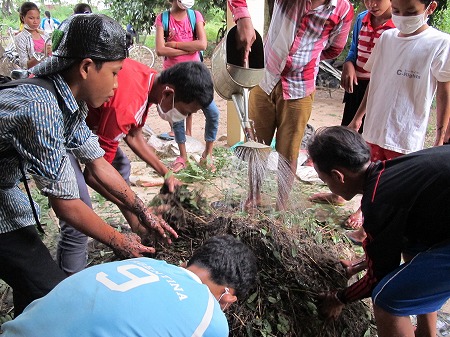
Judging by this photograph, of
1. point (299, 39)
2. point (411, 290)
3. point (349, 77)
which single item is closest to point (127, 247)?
point (411, 290)

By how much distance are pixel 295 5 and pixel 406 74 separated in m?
0.94

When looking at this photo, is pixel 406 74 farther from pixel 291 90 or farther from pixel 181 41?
pixel 181 41

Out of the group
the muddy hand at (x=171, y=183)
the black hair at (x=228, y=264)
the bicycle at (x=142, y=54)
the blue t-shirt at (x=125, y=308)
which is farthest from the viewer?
the bicycle at (x=142, y=54)

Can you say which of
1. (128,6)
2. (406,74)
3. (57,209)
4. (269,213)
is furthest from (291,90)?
(128,6)

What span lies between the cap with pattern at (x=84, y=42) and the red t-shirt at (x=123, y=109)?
2.46 feet

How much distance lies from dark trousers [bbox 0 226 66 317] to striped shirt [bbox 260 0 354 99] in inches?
85.4

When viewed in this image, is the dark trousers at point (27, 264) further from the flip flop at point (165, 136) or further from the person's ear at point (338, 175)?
the flip flop at point (165, 136)

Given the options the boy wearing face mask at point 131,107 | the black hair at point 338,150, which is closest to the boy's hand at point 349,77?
the boy wearing face mask at point 131,107

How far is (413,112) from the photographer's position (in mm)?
3006

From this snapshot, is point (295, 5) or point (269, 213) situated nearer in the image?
point (269, 213)

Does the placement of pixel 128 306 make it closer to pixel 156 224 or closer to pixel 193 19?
pixel 156 224

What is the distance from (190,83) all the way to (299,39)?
110cm

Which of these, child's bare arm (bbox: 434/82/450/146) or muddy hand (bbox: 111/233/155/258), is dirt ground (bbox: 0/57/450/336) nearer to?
muddy hand (bbox: 111/233/155/258)

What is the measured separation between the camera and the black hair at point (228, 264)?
5.20ft
